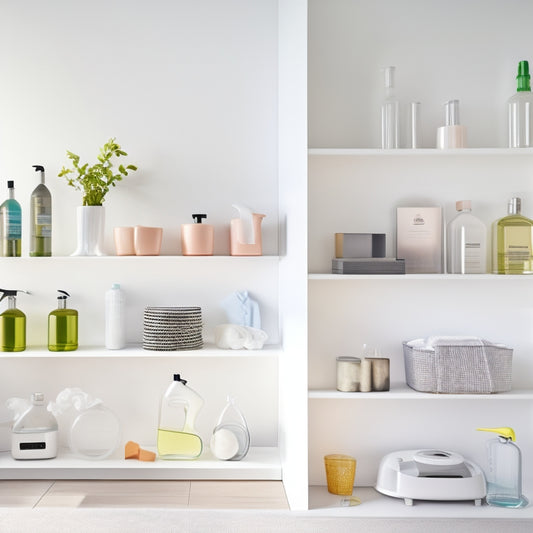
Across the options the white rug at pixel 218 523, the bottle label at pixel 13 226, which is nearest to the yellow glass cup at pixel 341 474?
the white rug at pixel 218 523

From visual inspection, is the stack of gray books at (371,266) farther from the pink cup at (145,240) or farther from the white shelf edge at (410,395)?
the pink cup at (145,240)

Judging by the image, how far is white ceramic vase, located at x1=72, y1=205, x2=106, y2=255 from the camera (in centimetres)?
228

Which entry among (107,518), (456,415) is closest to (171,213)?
(107,518)

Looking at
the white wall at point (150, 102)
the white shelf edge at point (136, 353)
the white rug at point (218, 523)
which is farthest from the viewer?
the white wall at point (150, 102)

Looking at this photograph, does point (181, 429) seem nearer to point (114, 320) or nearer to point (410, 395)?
point (114, 320)

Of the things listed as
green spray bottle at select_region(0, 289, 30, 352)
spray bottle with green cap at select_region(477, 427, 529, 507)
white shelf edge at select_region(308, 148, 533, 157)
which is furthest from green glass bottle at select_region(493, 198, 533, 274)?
green spray bottle at select_region(0, 289, 30, 352)

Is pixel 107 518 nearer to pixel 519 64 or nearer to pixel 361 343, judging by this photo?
pixel 361 343

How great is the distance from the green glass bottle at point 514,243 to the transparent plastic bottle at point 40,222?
1.53m

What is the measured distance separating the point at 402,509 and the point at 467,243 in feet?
2.72

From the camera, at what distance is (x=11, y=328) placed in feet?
7.45

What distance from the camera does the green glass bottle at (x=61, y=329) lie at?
7.46 feet

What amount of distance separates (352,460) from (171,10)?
68.5 inches

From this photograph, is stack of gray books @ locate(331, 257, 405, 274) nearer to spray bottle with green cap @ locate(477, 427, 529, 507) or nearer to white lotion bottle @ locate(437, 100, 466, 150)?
white lotion bottle @ locate(437, 100, 466, 150)

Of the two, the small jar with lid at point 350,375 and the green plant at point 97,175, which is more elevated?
the green plant at point 97,175
